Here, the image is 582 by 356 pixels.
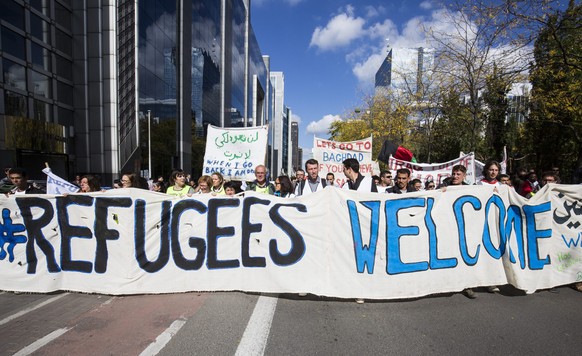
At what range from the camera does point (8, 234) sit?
4164mm

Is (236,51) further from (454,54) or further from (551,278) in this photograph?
(551,278)

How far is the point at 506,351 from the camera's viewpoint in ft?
9.32

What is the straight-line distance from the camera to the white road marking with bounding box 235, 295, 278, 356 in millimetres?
2816

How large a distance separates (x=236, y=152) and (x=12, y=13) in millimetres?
14711

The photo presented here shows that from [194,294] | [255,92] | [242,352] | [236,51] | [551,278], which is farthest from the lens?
[255,92]

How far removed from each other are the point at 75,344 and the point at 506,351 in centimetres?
390

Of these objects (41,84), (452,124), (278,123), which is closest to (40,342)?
(41,84)

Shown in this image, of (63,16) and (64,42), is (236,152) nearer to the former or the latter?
(64,42)

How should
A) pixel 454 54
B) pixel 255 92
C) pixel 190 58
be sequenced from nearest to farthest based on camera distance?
pixel 454 54 < pixel 190 58 < pixel 255 92

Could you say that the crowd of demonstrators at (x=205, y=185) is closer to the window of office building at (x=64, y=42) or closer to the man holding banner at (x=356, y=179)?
the man holding banner at (x=356, y=179)

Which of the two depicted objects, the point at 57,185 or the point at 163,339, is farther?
the point at 57,185

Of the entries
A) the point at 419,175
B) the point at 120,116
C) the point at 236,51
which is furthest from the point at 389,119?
the point at 236,51

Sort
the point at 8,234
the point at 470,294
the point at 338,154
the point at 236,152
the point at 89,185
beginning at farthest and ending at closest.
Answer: the point at 338,154, the point at 236,152, the point at 89,185, the point at 8,234, the point at 470,294

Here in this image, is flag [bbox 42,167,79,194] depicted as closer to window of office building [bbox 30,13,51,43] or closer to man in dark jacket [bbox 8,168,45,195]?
man in dark jacket [bbox 8,168,45,195]
